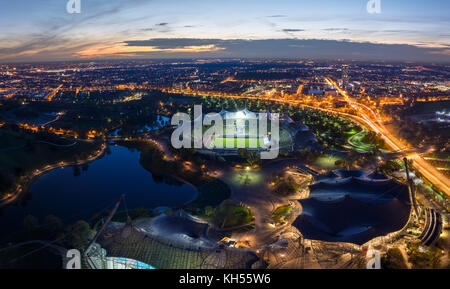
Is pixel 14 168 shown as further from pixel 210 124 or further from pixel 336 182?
pixel 336 182

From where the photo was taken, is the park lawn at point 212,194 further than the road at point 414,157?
No

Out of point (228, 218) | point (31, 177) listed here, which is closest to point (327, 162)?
A: point (228, 218)

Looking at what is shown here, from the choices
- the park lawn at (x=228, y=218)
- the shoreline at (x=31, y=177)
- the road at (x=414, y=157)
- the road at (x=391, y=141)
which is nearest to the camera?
the park lawn at (x=228, y=218)

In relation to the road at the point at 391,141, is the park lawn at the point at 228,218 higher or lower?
lower

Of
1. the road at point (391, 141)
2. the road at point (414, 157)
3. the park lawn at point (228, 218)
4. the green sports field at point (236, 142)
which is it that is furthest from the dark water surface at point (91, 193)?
the road at point (391, 141)

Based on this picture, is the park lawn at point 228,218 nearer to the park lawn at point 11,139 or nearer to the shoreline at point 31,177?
the shoreline at point 31,177

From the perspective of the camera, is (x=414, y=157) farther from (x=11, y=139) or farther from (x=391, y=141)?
(x=11, y=139)

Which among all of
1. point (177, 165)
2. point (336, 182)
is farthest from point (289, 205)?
point (177, 165)

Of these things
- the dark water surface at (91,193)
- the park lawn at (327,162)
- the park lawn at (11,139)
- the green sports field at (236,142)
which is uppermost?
the park lawn at (11,139)
